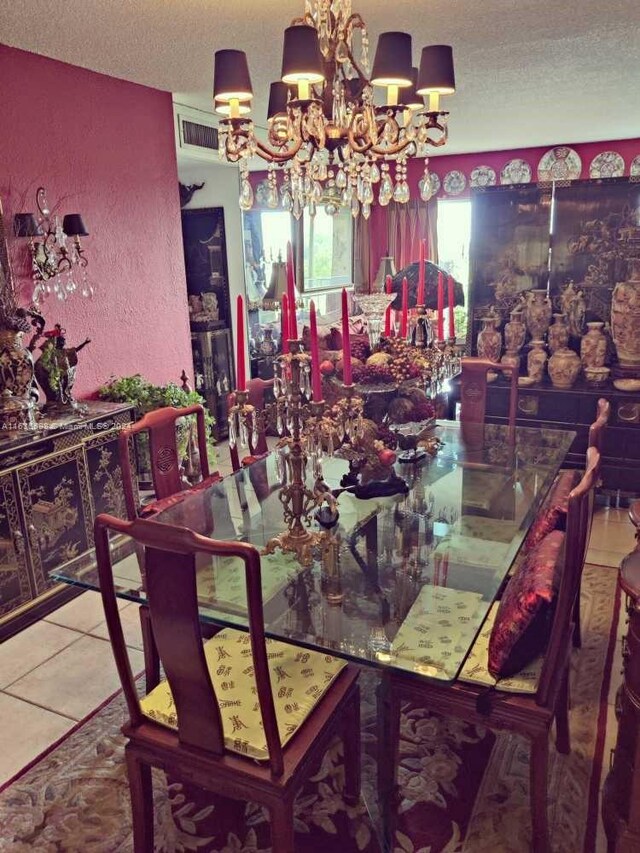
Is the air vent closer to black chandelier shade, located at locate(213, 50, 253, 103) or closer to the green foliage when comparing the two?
the green foliage

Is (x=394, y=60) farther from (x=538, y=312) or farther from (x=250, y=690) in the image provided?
(x=538, y=312)

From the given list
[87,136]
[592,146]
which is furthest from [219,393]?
[592,146]

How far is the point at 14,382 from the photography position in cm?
304

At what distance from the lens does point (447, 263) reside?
27.7 ft

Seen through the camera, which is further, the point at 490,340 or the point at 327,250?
the point at 327,250

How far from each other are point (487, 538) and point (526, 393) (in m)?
2.51

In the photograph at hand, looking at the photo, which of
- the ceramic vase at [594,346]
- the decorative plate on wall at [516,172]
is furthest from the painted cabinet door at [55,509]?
the decorative plate on wall at [516,172]

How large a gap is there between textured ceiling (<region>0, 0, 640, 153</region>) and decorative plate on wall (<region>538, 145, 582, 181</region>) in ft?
8.59

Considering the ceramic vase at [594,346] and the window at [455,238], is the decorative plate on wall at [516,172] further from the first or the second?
the ceramic vase at [594,346]

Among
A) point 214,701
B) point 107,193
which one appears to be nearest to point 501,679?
point 214,701

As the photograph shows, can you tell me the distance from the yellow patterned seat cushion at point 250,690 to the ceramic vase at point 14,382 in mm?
1661

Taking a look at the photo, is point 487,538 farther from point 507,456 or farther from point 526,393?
point 526,393

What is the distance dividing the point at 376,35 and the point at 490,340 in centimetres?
213

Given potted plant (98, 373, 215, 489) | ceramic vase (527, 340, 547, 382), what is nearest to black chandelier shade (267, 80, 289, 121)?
potted plant (98, 373, 215, 489)
